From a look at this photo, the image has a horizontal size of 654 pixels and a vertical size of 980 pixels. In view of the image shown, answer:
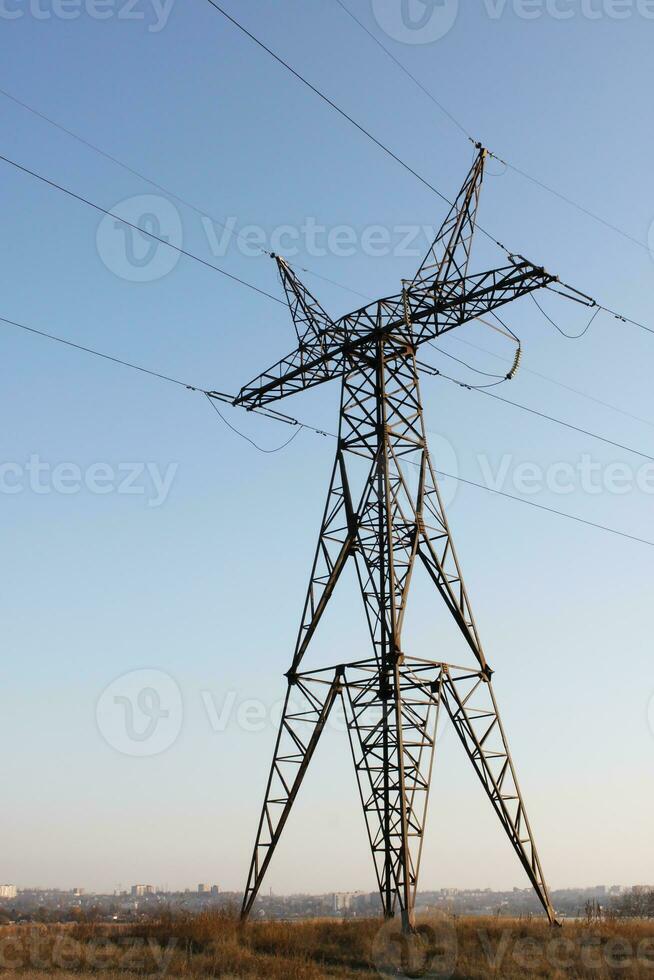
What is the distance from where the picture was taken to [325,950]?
1869 centimetres

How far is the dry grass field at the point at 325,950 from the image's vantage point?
1680cm

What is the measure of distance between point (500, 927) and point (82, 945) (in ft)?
30.6

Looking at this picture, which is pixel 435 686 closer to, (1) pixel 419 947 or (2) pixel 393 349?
(1) pixel 419 947

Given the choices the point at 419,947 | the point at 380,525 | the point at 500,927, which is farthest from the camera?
the point at 380,525

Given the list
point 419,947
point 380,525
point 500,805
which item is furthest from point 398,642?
point 419,947

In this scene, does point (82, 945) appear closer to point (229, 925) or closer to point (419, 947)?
point (229, 925)

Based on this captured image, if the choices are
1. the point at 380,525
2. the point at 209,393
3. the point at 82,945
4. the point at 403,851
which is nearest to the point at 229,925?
the point at 82,945

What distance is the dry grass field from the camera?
16.8 metres

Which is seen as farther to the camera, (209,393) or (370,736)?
(209,393)

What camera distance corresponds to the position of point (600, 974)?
16.8 metres

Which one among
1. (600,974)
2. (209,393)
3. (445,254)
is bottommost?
(600,974)

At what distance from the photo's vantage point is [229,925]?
2028cm

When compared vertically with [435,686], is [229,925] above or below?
below

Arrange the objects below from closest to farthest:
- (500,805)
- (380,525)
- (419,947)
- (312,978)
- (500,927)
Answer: (312,978) < (419,947) < (500,927) < (500,805) < (380,525)
